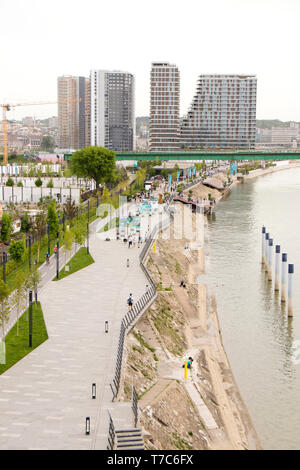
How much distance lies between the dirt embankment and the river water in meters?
0.80

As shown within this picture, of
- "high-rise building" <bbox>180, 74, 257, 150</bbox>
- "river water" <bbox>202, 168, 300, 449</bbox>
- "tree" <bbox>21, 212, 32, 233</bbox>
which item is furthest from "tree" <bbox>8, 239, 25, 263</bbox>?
"high-rise building" <bbox>180, 74, 257, 150</bbox>

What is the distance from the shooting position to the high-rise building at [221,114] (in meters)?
188

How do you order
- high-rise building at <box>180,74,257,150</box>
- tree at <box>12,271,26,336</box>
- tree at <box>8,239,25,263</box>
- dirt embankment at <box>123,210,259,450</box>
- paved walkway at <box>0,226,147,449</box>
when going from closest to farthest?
paved walkway at <box>0,226,147,449</box> < dirt embankment at <box>123,210,259,450</box> < tree at <box>12,271,26,336</box> < tree at <box>8,239,25,263</box> < high-rise building at <box>180,74,257,150</box>

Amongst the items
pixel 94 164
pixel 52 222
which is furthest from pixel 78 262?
pixel 94 164

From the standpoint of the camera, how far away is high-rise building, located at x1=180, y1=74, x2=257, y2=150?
188 m

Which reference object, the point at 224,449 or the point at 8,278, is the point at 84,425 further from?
the point at 8,278

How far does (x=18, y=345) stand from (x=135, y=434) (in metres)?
8.83

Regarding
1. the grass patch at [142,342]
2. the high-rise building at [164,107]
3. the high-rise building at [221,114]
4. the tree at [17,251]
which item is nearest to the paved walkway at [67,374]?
the grass patch at [142,342]

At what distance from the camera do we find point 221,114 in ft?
623

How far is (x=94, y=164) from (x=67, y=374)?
6472cm

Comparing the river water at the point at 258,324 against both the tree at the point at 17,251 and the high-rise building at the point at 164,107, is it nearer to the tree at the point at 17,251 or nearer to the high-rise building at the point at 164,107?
the tree at the point at 17,251

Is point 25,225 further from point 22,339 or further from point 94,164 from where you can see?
point 94,164

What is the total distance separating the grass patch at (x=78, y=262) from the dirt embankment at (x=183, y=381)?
5.44m

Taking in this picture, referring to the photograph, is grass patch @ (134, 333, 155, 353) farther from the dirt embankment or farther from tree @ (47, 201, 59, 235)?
tree @ (47, 201, 59, 235)
